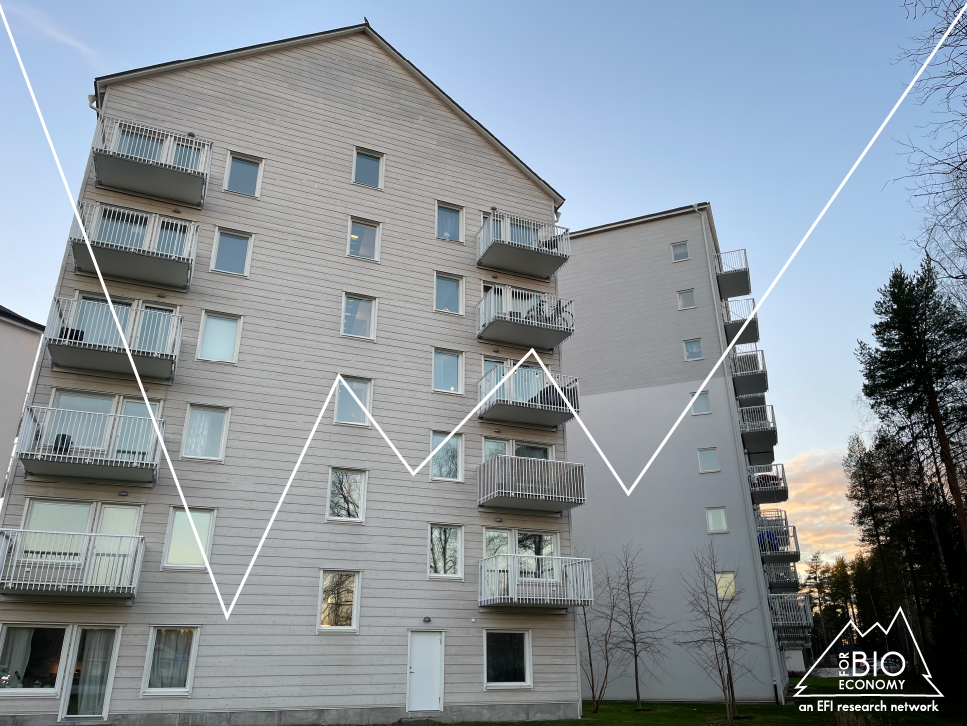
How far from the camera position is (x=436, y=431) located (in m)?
20.7

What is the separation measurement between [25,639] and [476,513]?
37.3 feet

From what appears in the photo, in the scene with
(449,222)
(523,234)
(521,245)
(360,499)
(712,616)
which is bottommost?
(712,616)

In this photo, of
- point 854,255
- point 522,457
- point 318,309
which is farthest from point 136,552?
point 854,255

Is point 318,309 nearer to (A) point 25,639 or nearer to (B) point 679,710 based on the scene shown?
(A) point 25,639

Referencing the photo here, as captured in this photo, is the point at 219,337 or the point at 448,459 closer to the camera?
the point at 219,337

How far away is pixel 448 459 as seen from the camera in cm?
2064

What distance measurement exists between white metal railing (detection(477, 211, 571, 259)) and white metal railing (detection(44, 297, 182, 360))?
33.2 ft

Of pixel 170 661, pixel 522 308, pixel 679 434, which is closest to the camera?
pixel 170 661

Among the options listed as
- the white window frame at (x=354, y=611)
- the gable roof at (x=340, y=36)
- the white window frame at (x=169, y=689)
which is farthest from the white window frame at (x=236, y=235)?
the white window frame at (x=169, y=689)

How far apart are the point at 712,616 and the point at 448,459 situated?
13.4 metres

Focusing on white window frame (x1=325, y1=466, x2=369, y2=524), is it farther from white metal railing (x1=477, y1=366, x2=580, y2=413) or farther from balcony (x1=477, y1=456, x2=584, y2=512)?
white metal railing (x1=477, y1=366, x2=580, y2=413)

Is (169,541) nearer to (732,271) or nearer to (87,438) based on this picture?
(87,438)

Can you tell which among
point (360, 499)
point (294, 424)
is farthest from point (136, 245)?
point (360, 499)

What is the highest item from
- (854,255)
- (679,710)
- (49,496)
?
(854,255)
